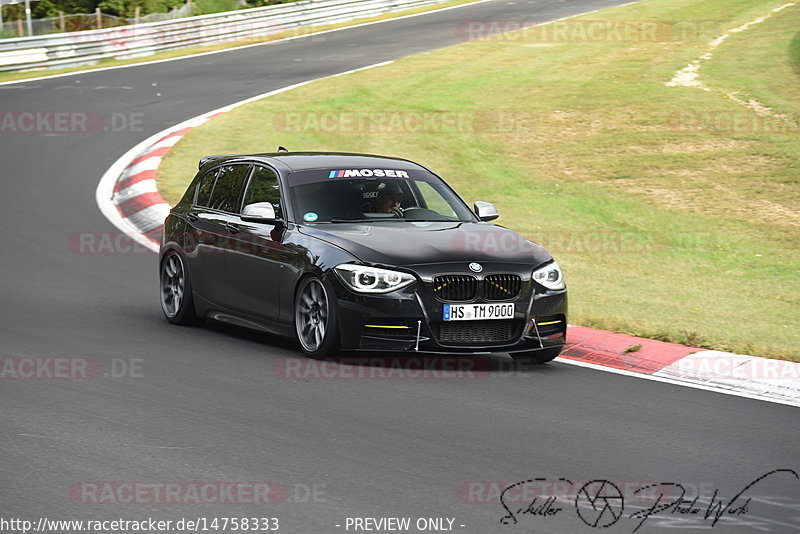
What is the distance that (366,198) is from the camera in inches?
388

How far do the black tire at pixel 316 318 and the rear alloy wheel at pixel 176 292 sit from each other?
179 centimetres

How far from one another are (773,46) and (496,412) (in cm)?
2297

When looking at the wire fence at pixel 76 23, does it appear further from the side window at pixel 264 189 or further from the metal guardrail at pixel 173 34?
the side window at pixel 264 189

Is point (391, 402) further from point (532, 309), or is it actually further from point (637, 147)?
point (637, 147)

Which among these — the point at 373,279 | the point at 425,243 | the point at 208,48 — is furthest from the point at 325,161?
the point at 208,48

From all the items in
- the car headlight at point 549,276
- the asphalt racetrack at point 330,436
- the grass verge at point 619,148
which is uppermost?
the car headlight at point 549,276

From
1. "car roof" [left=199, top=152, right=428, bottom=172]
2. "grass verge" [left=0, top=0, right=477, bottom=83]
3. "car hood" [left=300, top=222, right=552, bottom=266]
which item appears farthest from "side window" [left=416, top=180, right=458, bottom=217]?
"grass verge" [left=0, top=0, right=477, bottom=83]

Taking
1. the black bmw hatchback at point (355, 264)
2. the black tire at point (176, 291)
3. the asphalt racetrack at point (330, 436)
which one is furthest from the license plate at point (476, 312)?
the black tire at point (176, 291)

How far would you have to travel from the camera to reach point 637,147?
67.3ft

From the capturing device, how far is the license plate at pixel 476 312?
861 centimetres

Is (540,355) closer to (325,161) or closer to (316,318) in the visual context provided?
(316,318)

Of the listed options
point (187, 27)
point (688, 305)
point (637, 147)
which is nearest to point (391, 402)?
point (688, 305)

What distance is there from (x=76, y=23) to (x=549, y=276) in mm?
32236

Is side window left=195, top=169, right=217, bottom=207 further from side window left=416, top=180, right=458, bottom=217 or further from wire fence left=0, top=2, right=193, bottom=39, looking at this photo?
wire fence left=0, top=2, right=193, bottom=39
